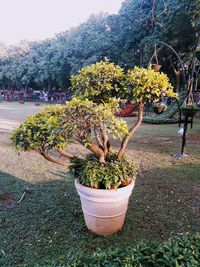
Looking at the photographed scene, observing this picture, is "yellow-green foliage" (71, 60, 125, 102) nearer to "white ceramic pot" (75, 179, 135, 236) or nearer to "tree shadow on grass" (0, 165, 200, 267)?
"white ceramic pot" (75, 179, 135, 236)

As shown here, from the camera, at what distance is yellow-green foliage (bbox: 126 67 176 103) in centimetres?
268

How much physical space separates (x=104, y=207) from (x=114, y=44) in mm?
17681

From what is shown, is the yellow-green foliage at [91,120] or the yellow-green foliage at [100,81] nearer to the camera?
the yellow-green foliage at [91,120]

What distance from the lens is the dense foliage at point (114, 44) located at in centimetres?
1183

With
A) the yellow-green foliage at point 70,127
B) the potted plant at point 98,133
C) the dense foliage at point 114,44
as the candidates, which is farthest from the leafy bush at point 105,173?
the dense foliage at point 114,44

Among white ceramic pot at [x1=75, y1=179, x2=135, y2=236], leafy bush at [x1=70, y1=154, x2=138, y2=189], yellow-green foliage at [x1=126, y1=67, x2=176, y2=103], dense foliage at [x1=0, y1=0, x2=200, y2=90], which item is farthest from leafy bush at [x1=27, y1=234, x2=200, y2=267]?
dense foliage at [x1=0, y1=0, x2=200, y2=90]

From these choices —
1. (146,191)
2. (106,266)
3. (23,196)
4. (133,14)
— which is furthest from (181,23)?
(106,266)

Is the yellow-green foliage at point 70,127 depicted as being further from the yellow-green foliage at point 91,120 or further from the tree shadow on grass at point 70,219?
the tree shadow on grass at point 70,219

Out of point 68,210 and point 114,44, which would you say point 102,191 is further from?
point 114,44

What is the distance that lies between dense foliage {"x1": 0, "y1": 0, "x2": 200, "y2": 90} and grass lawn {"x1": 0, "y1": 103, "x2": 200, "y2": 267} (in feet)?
12.2

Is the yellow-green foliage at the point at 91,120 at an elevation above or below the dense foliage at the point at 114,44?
below

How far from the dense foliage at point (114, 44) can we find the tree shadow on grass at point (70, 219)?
404cm

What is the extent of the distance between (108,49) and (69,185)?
16.5 m

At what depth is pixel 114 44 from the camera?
18609 millimetres
